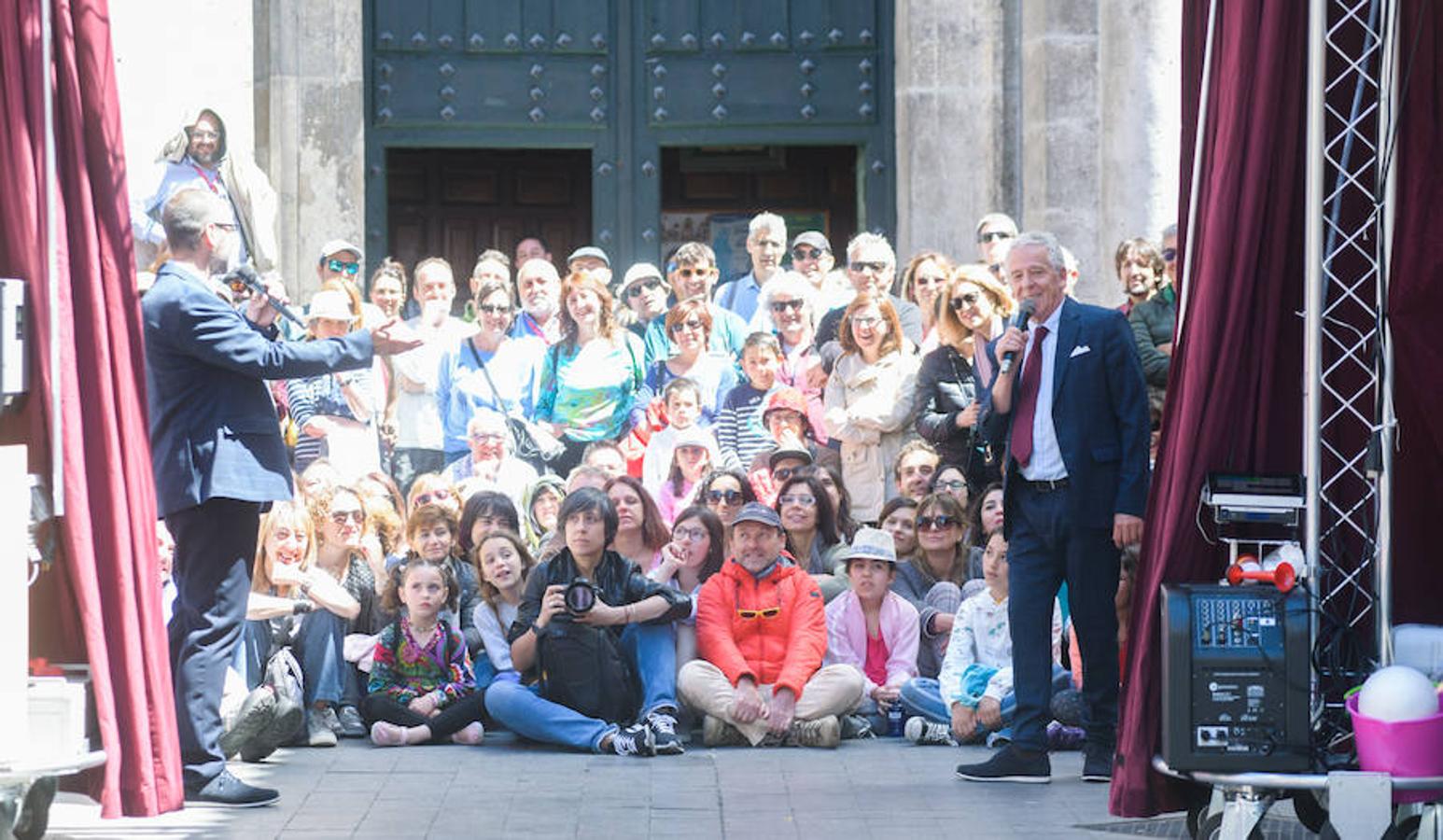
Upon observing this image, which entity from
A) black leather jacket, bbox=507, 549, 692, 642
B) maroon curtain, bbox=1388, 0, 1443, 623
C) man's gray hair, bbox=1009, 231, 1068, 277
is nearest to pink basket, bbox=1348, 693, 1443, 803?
maroon curtain, bbox=1388, 0, 1443, 623

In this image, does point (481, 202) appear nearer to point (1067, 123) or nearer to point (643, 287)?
point (1067, 123)

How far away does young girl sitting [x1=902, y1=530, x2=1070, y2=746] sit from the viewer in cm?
1038

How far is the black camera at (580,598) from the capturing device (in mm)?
10484

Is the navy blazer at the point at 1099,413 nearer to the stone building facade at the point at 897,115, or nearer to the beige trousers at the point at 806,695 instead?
A: the beige trousers at the point at 806,695

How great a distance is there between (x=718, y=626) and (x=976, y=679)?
1064mm

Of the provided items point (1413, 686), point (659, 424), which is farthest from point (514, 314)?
point (1413, 686)

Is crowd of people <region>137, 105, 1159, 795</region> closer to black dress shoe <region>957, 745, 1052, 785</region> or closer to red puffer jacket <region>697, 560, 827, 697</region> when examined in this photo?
red puffer jacket <region>697, 560, 827, 697</region>

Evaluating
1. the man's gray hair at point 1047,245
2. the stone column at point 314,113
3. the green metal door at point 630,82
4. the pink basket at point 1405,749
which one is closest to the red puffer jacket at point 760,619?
the man's gray hair at point 1047,245

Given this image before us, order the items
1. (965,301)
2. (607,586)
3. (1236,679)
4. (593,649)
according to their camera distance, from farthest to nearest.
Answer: (965,301)
(607,586)
(593,649)
(1236,679)

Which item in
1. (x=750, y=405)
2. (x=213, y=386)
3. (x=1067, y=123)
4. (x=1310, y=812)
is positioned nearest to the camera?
(x=1310, y=812)

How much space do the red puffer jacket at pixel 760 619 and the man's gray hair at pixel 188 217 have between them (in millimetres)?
2927

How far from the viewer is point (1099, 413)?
931cm

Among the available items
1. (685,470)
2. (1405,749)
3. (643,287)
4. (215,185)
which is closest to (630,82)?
(643,287)

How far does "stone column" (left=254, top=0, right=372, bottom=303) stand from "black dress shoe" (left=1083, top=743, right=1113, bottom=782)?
683 centimetres
